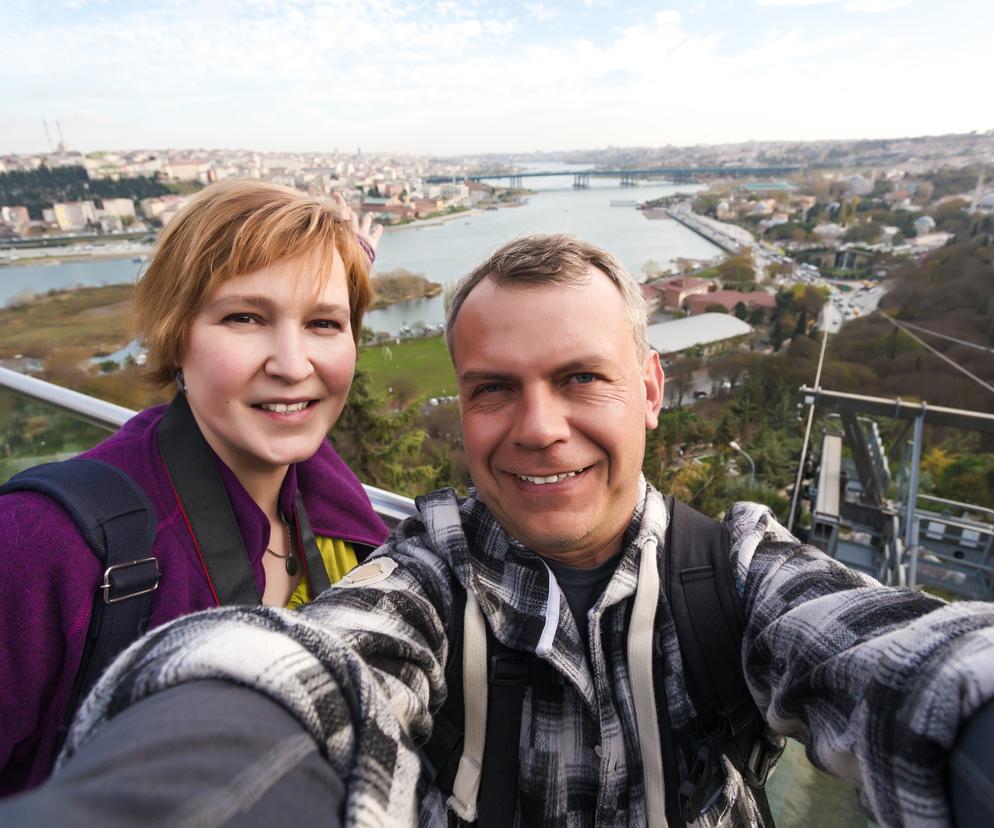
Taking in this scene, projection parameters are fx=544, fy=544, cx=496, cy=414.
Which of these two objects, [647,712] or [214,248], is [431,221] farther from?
[647,712]

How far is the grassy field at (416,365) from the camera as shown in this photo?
22547mm

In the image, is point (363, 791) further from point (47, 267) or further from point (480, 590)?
point (47, 267)

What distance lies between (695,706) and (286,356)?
90 cm

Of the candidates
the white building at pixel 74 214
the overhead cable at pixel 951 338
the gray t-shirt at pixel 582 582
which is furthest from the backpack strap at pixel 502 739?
the white building at pixel 74 214

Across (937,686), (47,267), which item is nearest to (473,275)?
(937,686)

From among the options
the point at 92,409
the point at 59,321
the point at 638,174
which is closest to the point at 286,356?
the point at 92,409

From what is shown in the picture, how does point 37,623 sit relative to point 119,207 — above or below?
below

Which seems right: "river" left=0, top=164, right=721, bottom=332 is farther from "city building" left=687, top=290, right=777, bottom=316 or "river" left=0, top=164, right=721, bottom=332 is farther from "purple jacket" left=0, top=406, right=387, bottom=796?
"purple jacket" left=0, top=406, right=387, bottom=796

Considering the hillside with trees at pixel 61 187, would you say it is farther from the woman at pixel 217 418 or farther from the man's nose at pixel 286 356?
the man's nose at pixel 286 356

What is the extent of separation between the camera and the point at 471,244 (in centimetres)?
2825

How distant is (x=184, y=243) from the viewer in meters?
1.03

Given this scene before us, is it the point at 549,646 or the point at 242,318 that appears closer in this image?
the point at 549,646

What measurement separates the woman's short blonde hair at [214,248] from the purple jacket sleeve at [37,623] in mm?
370

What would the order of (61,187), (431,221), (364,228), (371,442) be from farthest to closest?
(431,221), (61,187), (371,442), (364,228)
